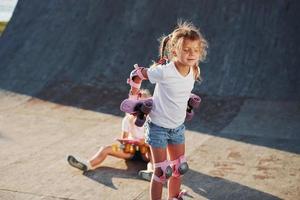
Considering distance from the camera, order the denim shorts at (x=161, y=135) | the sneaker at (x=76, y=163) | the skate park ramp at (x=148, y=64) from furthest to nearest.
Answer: the skate park ramp at (x=148, y=64)
the sneaker at (x=76, y=163)
the denim shorts at (x=161, y=135)

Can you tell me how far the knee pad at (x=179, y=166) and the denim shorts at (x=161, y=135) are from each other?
0.17 m

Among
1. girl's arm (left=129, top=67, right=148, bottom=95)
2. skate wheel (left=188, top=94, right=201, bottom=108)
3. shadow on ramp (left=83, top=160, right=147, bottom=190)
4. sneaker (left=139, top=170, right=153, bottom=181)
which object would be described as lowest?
shadow on ramp (left=83, top=160, right=147, bottom=190)

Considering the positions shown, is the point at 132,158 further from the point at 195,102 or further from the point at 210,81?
the point at 210,81

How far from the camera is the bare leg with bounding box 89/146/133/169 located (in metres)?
5.88

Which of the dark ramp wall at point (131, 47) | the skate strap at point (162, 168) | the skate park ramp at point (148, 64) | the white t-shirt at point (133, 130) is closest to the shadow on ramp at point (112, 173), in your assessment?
the skate park ramp at point (148, 64)

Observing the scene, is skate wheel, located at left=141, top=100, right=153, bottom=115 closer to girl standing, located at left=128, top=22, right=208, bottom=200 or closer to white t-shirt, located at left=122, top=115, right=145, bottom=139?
girl standing, located at left=128, top=22, right=208, bottom=200

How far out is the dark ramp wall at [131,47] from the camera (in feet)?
27.7

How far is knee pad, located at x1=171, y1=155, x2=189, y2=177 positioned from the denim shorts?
0.17 metres

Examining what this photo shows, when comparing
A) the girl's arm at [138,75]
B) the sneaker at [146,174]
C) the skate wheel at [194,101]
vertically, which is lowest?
the sneaker at [146,174]

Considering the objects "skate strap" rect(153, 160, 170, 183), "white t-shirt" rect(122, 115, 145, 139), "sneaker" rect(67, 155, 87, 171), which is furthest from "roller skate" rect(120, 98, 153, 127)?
"sneaker" rect(67, 155, 87, 171)

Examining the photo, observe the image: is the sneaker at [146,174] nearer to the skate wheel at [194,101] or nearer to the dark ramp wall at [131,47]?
the skate wheel at [194,101]

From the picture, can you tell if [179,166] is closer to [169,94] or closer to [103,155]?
[169,94]

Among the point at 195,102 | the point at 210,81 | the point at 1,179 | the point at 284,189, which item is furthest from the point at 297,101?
the point at 1,179

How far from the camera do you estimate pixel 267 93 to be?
26.2 feet
